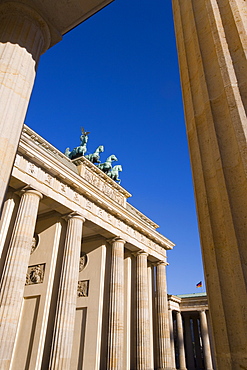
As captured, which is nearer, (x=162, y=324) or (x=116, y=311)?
(x=116, y=311)

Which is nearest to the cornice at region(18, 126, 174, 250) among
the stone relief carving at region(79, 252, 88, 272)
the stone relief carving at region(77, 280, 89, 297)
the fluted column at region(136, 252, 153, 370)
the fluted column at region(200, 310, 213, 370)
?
the fluted column at region(136, 252, 153, 370)

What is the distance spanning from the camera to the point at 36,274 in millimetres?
25359

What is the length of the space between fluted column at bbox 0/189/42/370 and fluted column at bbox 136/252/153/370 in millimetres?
17633

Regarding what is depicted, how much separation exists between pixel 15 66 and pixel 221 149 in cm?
696

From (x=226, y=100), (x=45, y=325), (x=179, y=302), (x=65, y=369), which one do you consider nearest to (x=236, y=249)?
(x=226, y=100)

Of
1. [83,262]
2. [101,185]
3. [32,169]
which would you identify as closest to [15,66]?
[32,169]

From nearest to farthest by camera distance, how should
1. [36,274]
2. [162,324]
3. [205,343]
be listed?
1. [36,274]
2. [162,324]
3. [205,343]

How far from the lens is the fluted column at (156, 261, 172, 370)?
3469cm

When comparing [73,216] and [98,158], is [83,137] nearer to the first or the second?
[98,158]

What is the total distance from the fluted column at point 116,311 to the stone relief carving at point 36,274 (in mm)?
7772

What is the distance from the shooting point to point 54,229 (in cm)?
2672

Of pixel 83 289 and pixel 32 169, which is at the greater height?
pixel 32 169

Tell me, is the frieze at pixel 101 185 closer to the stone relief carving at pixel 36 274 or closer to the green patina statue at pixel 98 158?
the green patina statue at pixel 98 158

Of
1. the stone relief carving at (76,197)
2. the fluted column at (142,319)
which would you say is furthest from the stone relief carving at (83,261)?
the stone relief carving at (76,197)
